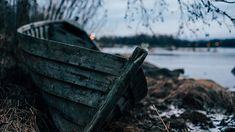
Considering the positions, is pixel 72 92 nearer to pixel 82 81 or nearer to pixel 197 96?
pixel 82 81

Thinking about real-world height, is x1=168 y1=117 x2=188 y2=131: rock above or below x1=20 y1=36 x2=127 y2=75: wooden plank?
below

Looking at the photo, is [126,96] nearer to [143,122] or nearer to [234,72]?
[143,122]

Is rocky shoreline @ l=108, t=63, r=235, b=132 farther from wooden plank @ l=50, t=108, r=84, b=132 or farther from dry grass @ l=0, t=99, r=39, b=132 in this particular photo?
dry grass @ l=0, t=99, r=39, b=132

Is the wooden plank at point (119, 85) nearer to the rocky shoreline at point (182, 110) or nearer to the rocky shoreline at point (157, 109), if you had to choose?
the rocky shoreline at point (157, 109)

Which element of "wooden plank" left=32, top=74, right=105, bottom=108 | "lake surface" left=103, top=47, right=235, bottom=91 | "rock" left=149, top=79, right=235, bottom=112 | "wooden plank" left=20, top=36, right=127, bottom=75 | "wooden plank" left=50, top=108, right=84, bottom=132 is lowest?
"lake surface" left=103, top=47, right=235, bottom=91

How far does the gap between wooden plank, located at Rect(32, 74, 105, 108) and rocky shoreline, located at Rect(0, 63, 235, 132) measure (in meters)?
0.36

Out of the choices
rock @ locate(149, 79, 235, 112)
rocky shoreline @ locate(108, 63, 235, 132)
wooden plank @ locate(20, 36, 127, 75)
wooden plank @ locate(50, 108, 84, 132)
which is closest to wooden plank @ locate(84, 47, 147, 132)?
wooden plank @ locate(20, 36, 127, 75)

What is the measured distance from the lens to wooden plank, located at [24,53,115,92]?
16.4 ft

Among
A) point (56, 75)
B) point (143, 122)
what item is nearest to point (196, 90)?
point (143, 122)

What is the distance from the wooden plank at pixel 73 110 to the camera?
16.9 ft

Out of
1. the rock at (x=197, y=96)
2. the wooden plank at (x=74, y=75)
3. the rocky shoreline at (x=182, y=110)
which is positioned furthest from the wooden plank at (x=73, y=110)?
the rock at (x=197, y=96)

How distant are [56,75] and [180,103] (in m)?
4.47

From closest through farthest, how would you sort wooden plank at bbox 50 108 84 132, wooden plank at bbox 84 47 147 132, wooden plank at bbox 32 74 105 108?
1. wooden plank at bbox 84 47 147 132
2. wooden plank at bbox 32 74 105 108
3. wooden plank at bbox 50 108 84 132

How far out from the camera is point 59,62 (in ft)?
18.2
